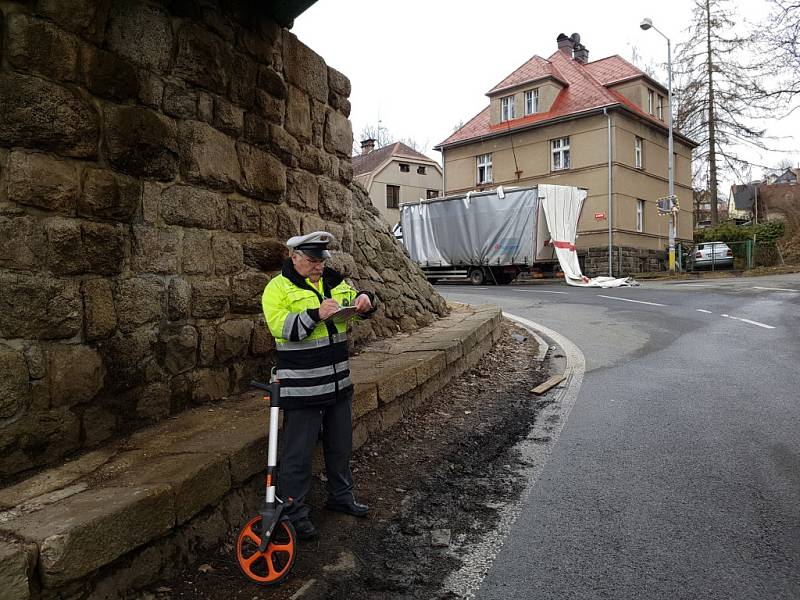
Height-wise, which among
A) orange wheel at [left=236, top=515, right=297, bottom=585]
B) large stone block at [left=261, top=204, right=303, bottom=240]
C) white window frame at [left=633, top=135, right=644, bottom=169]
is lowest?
orange wheel at [left=236, top=515, right=297, bottom=585]

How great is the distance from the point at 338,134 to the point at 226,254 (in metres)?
2.32

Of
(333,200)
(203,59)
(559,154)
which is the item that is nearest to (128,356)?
(203,59)

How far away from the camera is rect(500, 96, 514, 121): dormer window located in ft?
115

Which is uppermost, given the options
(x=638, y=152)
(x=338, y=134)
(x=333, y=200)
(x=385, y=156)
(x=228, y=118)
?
(x=385, y=156)

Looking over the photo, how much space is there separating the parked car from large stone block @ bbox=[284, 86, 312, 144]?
98.2 feet

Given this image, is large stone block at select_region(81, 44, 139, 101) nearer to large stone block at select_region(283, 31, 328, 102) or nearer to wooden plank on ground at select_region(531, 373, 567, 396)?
large stone block at select_region(283, 31, 328, 102)

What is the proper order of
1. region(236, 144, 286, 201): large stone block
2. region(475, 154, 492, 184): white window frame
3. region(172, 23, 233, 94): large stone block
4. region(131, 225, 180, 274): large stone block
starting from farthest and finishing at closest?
region(475, 154, 492, 184): white window frame < region(236, 144, 286, 201): large stone block < region(172, 23, 233, 94): large stone block < region(131, 225, 180, 274): large stone block

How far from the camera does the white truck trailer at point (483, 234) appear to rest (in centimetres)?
2333

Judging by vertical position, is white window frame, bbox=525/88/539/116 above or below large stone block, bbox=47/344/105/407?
above

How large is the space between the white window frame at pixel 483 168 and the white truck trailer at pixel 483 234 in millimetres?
9479

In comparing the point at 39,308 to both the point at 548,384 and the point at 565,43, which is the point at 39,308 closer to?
the point at 548,384

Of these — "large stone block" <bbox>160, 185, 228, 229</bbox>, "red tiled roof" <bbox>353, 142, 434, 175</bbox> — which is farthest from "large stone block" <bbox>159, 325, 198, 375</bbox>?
"red tiled roof" <bbox>353, 142, 434, 175</bbox>

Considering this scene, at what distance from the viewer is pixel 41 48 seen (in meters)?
3.33

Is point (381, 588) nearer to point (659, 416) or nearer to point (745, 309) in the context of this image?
point (659, 416)
